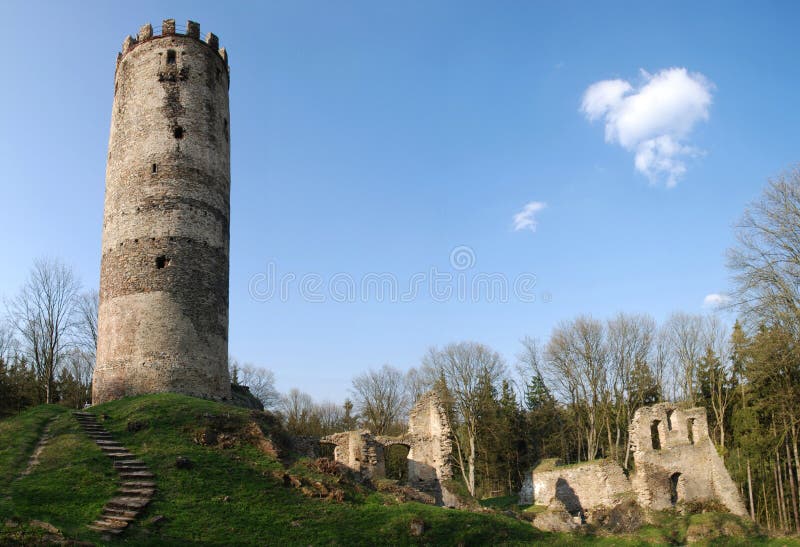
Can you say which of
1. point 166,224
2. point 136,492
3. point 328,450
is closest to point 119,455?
point 136,492

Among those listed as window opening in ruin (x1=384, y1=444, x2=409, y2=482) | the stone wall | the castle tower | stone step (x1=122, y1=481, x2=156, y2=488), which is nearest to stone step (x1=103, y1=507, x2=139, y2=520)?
stone step (x1=122, y1=481, x2=156, y2=488)

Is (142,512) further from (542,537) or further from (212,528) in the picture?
(542,537)

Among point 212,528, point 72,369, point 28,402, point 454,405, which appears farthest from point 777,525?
point 72,369

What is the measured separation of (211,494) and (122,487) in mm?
1711

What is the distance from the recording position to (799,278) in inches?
808

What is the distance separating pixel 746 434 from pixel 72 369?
42255 millimetres

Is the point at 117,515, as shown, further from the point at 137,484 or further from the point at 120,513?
the point at 137,484

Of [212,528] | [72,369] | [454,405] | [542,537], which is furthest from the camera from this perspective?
[72,369]

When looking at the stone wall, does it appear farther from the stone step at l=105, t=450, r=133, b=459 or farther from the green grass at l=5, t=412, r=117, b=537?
the green grass at l=5, t=412, r=117, b=537

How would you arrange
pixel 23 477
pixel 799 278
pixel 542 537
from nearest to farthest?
pixel 23 477 < pixel 542 537 < pixel 799 278

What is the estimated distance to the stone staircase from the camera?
33.3 feet

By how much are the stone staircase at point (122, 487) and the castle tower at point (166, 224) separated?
530 cm

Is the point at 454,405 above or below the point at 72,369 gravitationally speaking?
below

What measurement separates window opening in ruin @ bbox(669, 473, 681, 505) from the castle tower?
17813 millimetres
